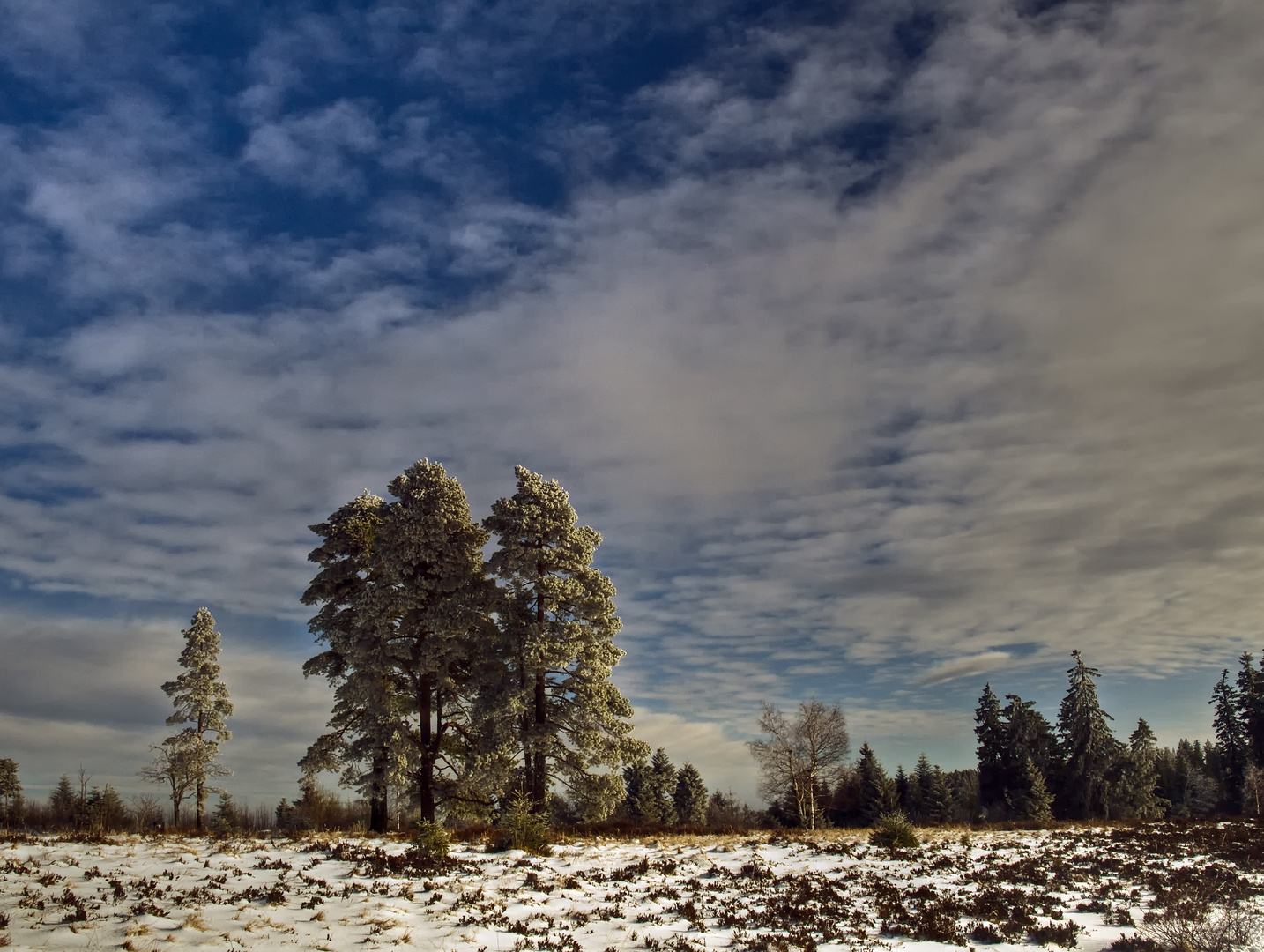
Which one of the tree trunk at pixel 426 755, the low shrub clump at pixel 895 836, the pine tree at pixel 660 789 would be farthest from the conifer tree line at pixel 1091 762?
the tree trunk at pixel 426 755

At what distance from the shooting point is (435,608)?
90.8 ft

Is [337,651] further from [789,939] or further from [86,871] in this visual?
[789,939]

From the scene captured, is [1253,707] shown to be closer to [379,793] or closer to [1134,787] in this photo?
[1134,787]

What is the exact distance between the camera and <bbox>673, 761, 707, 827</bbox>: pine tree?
97750 millimetres

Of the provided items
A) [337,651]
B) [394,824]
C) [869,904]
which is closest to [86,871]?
[337,651]

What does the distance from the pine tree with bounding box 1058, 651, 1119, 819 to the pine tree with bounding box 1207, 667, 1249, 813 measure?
17.1 m

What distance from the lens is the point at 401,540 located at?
27984 millimetres

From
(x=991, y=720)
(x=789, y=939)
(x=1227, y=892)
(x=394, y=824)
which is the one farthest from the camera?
(x=991, y=720)

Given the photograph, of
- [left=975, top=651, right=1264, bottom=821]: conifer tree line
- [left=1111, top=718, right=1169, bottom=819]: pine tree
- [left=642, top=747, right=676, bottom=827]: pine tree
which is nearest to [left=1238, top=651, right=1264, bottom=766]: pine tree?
[left=975, top=651, right=1264, bottom=821]: conifer tree line

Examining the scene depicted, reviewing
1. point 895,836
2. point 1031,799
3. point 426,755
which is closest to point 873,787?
point 1031,799

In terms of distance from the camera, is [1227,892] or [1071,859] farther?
[1071,859]

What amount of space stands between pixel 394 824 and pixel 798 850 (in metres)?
18.7

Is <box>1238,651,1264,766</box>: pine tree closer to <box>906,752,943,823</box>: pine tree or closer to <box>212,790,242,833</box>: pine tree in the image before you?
<box>906,752,943,823</box>: pine tree

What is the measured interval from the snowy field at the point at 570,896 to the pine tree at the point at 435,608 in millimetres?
6553
